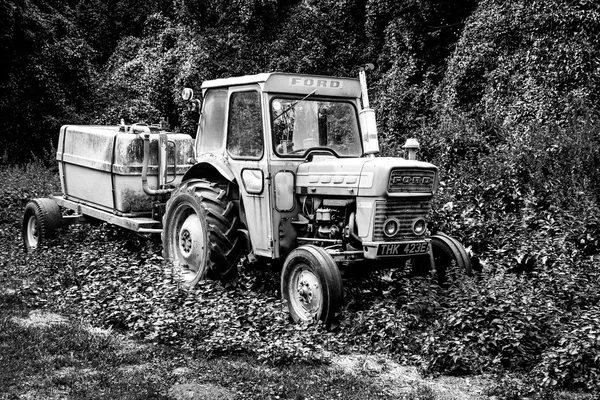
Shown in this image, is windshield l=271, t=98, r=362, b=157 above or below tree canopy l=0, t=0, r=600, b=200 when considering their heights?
below

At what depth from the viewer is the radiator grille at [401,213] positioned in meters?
6.93

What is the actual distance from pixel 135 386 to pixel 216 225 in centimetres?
284

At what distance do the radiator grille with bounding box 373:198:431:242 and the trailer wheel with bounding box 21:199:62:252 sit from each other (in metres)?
5.22

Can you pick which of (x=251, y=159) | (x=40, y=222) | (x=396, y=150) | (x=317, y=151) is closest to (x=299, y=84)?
(x=317, y=151)

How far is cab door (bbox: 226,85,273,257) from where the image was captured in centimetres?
747

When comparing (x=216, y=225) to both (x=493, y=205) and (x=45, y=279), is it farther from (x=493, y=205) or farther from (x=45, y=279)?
(x=493, y=205)

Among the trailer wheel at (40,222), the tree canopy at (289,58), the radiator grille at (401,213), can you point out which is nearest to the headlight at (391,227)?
the radiator grille at (401,213)

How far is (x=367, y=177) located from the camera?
6961 millimetres

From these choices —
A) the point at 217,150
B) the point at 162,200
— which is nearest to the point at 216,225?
the point at 217,150

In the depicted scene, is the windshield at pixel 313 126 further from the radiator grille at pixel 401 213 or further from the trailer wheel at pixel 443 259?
the trailer wheel at pixel 443 259

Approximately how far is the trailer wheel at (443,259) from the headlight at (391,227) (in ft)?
2.02

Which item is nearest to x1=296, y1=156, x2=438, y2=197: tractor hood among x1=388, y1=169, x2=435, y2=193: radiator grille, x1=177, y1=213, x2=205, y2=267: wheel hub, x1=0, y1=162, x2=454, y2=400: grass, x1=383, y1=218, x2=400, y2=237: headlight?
x1=388, y1=169, x2=435, y2=193: radiator grille

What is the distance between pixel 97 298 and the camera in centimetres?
729

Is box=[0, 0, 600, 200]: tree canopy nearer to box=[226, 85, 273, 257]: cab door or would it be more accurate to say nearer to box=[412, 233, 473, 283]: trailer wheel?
box=[412, 233, 473, 283]: trailer wheel
